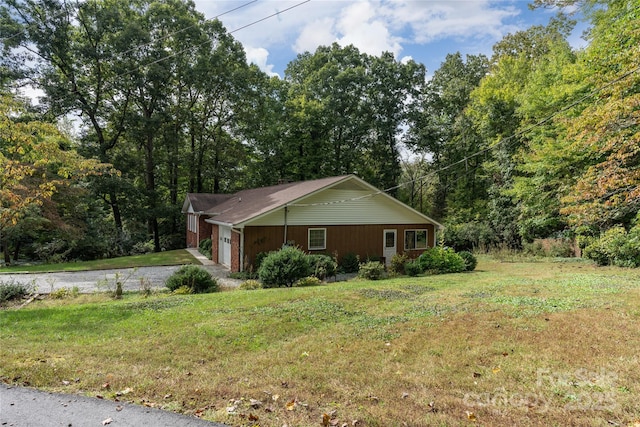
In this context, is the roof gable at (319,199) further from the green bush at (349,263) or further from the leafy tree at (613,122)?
the leafy tree at (613,122)

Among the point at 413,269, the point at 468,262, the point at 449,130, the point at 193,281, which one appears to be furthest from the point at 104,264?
the point at 449,130

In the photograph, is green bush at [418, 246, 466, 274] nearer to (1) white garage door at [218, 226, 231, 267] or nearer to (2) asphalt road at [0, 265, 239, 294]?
(2) asphalt road at [0, 265, 239, 294]

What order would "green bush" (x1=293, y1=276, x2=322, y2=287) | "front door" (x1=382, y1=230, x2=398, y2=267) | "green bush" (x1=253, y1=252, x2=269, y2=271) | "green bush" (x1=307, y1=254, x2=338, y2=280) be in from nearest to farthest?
"green bush" (x1=293, y1=276, x2=322, y2=287) → "green bush" (x1=307, y1=254, x2=338, y2=280) → "green bush" (x1=253, y1=252, x2=269, y2=271) → "front door" (x1=382, y1=230, x2=398, y2=267)

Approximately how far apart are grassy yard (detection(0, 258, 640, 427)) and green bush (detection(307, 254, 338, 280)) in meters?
5.10

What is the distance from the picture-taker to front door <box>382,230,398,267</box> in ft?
Answer: 61.3

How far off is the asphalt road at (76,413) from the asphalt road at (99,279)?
731cm

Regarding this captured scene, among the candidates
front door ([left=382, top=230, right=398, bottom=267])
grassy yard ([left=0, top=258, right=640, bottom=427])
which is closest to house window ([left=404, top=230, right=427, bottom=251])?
front door ([left=382, top=230, right=398, bottom=267])

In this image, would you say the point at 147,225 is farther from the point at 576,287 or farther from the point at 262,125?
the point at 576,287

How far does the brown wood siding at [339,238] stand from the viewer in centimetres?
1537

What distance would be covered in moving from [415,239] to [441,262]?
4.81m

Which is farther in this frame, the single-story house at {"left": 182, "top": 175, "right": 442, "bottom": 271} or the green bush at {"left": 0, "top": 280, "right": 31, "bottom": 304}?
the single-story house at {"left": 182, "top": 175, "right": 442, "bottom": 271}

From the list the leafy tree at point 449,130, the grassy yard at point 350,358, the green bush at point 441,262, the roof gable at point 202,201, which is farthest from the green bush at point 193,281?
the leafy tree at point 449,130

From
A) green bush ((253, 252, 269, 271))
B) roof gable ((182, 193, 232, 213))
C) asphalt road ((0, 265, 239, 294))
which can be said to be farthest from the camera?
roof gable ((182, 193, 232, 213))

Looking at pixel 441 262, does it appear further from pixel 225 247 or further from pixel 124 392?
pixel 124 392
